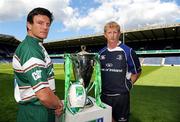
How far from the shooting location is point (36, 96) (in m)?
2.04

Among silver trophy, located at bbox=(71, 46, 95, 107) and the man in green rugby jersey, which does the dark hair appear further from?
silver trophy, located at bbox=(71, 46, 95, 107)

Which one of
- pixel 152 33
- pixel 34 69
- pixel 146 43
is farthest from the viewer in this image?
pixel 146 43

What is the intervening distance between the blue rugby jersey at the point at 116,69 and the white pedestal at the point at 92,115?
0.76 m

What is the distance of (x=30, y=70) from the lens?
1930 millimetres

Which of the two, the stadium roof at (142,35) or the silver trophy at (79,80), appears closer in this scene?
the silver trophy at (79,80)

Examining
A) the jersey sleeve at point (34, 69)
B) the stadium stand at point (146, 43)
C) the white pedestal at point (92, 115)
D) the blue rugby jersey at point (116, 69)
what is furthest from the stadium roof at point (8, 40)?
the jersey sleeve at point (34, 69)

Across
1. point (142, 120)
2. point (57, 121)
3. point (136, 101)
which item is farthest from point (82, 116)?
point (136, 101)

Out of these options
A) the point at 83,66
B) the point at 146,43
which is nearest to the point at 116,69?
the point at 83,66

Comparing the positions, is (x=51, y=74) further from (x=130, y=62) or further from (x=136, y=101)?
(x=136, y=101)

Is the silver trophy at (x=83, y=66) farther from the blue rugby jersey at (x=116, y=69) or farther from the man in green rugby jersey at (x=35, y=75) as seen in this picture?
the blue rugby jersey at (x=116, y=69)

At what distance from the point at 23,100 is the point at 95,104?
829 millimetres

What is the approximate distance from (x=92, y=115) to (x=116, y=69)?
3.44 ft

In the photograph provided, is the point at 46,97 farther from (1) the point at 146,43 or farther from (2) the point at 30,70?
(1) the point at 146,43

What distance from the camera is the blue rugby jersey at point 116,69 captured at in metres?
3.27
